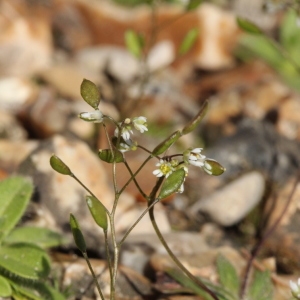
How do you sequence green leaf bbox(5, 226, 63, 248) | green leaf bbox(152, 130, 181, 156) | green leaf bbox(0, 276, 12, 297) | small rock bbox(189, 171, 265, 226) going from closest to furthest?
green leaf bbox(152, 130, 181, 156) < green leaf bbox(0, 276, 12, 297) < green leaf bbox(5, 226, 63, 248) < small rock bbox(189, 171, 265, 226)

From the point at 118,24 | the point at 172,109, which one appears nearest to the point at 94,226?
the point at 172,109

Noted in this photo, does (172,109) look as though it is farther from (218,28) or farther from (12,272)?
(12,272)

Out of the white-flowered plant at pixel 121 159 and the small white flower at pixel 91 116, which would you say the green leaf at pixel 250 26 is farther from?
the small white flower at pixel 91 116

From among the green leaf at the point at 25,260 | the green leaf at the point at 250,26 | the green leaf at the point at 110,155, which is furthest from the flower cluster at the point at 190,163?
the green leaf at the point at 250,26

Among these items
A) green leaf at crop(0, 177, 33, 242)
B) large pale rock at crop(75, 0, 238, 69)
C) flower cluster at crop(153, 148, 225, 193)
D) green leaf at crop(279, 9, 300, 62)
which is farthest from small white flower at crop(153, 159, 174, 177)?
large pale rock at crop(75, 0, 238, 69)

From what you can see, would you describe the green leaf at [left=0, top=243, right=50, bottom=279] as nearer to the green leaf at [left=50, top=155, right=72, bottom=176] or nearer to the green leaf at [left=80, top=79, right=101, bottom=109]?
the green leaf at [left=50, top=155, right=72, bottom=176]

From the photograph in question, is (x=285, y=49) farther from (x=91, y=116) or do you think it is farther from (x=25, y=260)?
(x=91, y=116)

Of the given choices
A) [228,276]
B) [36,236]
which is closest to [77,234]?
[36,236]
